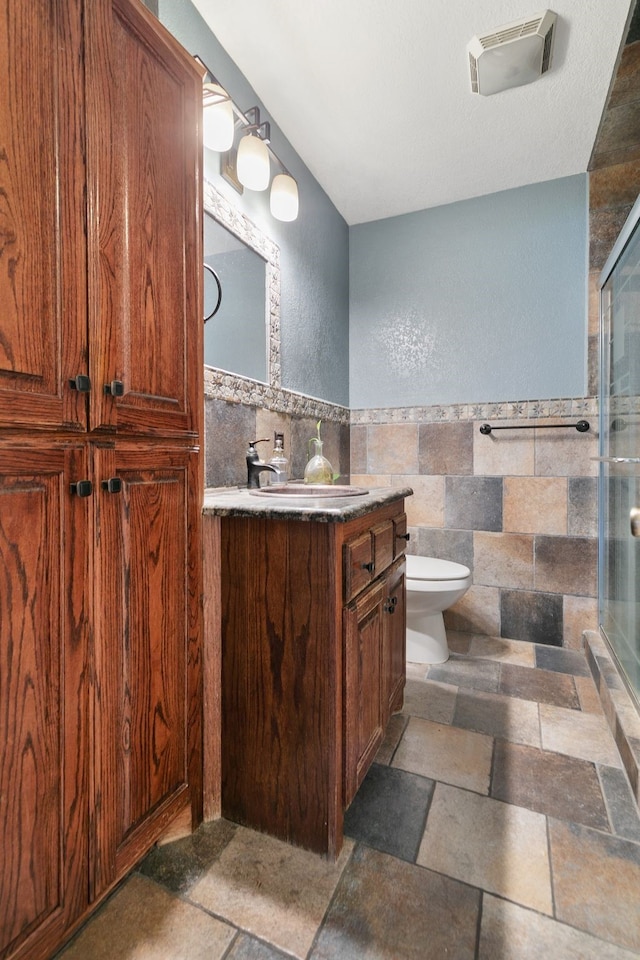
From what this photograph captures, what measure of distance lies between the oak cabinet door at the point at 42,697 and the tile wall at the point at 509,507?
209 centimetres

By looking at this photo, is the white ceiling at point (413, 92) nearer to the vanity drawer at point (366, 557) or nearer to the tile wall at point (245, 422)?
the tile wall at point (245, 422)

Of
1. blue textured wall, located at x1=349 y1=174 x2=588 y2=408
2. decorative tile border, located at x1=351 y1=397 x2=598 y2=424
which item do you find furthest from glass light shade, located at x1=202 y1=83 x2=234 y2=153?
decorative tile border, located at x1=351 y1=397 x2=598 y2=424

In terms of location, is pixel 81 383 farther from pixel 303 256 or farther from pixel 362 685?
pixel 303 256

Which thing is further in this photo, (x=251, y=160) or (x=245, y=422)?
(x=245, y=422)

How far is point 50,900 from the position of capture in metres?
0.80

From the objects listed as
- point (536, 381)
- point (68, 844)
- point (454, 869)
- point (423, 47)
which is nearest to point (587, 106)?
point (423, 47)

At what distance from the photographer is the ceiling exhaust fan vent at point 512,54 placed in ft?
5.06

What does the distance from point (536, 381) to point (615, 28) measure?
53.2 inches

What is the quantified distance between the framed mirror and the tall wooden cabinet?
0.42m

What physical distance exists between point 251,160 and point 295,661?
5.30 feet

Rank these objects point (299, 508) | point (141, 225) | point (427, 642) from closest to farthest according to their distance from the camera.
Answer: point (141, 225) < point (299, 508) < point (427, 642)

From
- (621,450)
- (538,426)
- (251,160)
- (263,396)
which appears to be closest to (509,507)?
(538,426)

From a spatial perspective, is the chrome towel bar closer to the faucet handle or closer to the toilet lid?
the toilet lid

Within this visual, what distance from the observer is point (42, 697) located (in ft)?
2.53
